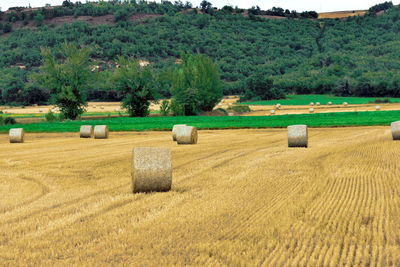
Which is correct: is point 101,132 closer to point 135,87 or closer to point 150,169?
point 150,169

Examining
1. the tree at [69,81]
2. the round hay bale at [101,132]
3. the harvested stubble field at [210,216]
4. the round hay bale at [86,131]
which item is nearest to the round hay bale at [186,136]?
the harvested stubble field at [210,216]

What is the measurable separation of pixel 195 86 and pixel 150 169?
57.5 metres

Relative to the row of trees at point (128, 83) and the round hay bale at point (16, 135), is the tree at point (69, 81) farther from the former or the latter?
the round hay bale at point (16, 135)

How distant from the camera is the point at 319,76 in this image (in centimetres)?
12312

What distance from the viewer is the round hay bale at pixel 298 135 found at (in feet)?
68.8

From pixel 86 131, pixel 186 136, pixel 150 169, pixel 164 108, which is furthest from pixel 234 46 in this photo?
pixel 150 169

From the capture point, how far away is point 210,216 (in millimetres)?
8789

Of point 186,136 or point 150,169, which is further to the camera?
point 186,136

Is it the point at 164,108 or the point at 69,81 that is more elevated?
the point at 69,81

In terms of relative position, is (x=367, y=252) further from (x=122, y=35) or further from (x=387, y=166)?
(x=122, y=35)

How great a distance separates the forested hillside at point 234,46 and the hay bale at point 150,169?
96.1 meters

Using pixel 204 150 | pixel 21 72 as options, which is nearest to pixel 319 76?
pixel 21 72

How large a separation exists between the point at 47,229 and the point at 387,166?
1050cm

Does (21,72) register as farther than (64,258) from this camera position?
Yes
